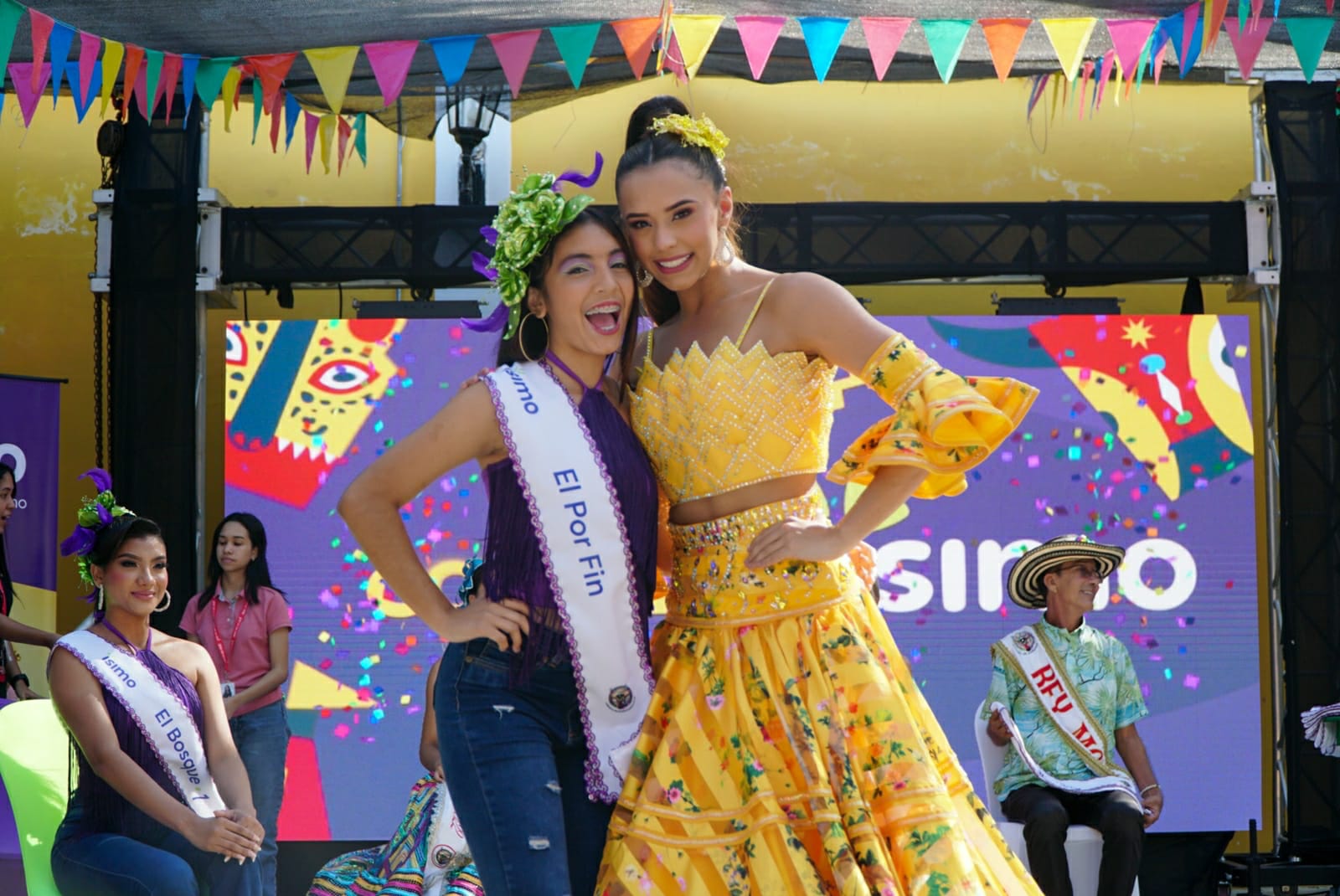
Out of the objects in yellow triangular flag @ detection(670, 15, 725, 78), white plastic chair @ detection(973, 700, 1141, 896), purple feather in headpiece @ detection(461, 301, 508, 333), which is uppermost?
yellow triangular flag @ detection(670, 15, 725, 78)

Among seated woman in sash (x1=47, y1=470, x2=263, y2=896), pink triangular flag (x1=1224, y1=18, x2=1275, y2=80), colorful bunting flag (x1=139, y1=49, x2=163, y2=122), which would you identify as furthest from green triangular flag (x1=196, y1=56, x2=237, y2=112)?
pink triangular flag (x1=1224, y1=18, x2=1275, y2=80)

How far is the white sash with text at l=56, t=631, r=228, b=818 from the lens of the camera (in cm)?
348

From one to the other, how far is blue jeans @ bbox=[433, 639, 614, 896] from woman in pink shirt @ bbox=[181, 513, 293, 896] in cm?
308

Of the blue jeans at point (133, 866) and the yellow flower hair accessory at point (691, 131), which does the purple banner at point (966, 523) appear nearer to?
the blue jeans at point (133, 866)

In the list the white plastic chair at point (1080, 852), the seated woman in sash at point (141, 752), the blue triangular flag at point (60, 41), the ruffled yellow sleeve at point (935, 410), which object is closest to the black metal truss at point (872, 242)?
the blue triangular flag at point (60, 41)

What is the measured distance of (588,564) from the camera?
7.50 feet

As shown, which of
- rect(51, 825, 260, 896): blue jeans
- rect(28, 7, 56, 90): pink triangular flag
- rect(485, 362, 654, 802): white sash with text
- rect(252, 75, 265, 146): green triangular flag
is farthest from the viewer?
rect(252, 75, 265, 146): green triangular flag

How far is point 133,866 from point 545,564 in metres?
1.49

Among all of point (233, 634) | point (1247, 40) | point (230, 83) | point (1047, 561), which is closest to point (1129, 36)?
point (1247, 40)

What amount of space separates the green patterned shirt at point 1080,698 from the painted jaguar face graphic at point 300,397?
2.85 meters

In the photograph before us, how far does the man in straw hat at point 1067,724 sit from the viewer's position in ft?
15.9

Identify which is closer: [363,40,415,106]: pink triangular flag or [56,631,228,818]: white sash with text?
[56,631,228,818]: white sash with text

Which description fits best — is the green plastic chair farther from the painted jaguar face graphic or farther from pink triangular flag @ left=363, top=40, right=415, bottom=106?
the painted jaguar face graphic

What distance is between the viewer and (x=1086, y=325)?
674 cm
